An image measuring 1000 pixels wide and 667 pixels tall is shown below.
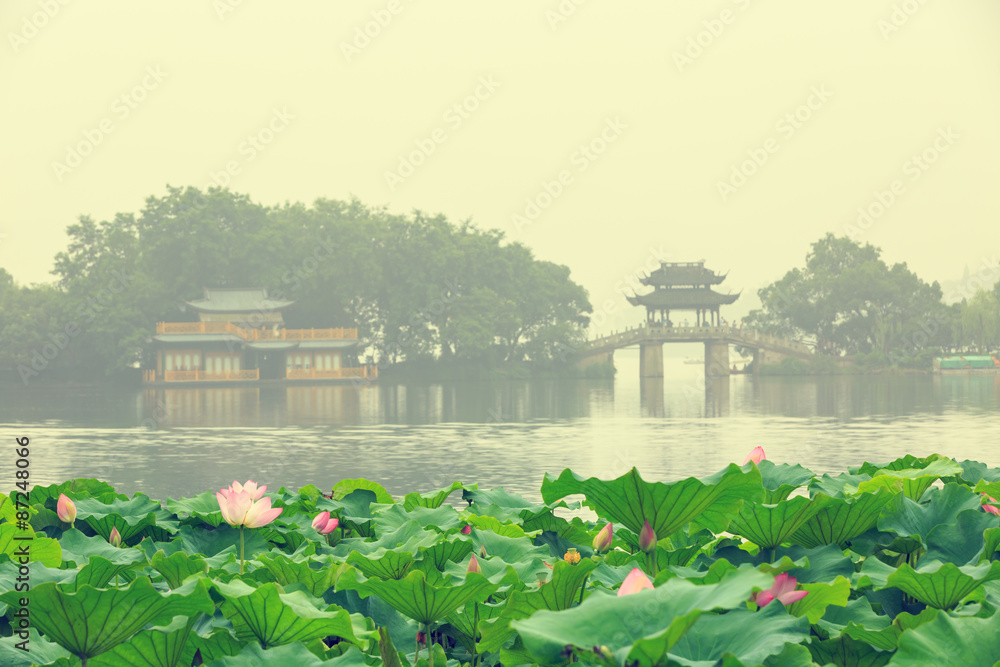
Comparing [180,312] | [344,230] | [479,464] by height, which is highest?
[344,230]

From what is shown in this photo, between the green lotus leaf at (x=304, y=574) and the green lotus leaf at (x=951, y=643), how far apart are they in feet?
3.16

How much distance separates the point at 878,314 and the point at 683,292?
359 inches

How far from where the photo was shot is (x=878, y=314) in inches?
1674

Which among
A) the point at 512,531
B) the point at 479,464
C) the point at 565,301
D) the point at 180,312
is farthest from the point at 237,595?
the point at 565,301

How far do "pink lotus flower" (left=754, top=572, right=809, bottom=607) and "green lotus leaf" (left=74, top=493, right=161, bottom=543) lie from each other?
154 centimetres

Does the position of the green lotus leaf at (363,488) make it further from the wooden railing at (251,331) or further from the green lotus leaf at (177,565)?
the wooden railing at (251,331)

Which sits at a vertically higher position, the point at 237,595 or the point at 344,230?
the point at 344,230

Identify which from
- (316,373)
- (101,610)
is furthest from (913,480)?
(316,373)

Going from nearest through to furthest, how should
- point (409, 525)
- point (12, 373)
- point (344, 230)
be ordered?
1. point (409, 525)
2. point (12, 373)
3. point (344, 230)

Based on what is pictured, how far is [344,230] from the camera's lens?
3856 centimetres

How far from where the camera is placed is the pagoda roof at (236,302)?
3566 cm

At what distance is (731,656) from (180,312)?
37.6 metres

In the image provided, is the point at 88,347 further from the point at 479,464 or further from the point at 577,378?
the point at 479,464

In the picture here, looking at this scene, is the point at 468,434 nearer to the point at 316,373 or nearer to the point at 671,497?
the point at 671,497
